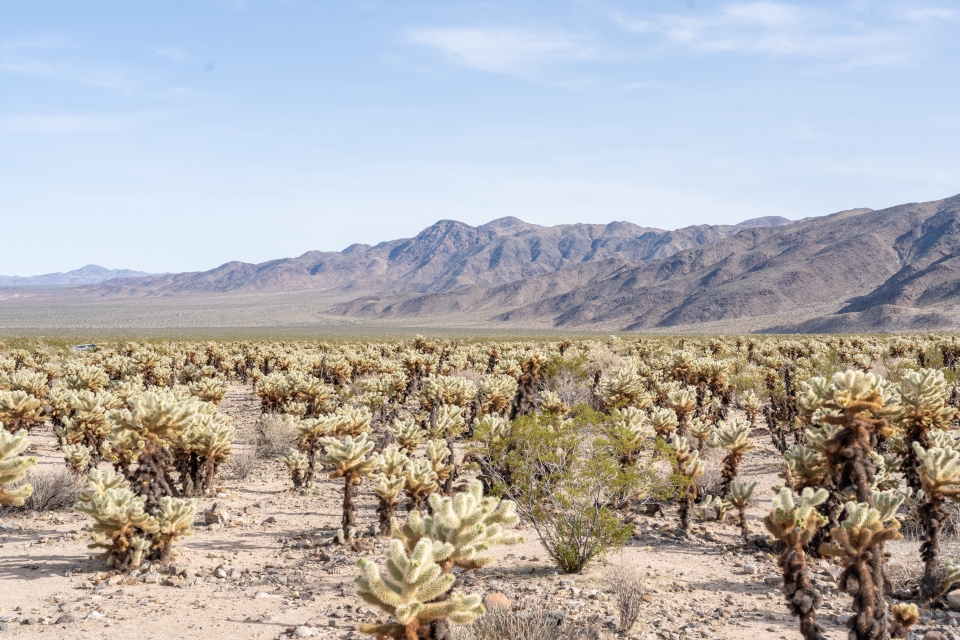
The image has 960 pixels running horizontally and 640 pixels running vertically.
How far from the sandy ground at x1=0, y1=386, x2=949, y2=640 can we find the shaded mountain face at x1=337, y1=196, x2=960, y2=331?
83.0 metres

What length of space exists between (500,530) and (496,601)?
3.09m

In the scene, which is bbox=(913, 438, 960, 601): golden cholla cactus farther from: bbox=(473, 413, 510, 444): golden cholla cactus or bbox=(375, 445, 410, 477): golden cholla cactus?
bbox=(375, 445, 410, 477): golden cholla cactus

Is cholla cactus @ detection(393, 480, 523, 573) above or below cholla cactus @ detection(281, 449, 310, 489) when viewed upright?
above

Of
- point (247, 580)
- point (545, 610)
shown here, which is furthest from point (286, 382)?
point (545, 610)

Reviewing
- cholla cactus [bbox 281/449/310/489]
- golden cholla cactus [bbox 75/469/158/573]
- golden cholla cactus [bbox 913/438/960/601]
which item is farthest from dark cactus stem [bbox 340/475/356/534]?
golden cholla cactus [bbox 913/438/960/601]

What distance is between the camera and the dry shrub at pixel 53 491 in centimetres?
1161

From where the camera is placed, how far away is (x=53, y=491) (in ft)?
39.1

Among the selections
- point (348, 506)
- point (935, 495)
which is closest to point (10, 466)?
point (348, 506)

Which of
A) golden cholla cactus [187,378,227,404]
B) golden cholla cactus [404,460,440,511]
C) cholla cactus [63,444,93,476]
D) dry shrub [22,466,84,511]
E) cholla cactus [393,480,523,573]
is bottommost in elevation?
dry shrub [22,466,84,511]

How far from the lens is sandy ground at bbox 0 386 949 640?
286 inches

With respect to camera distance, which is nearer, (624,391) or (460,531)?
(460,531)

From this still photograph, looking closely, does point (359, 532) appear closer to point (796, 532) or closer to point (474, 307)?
point (796, 532)

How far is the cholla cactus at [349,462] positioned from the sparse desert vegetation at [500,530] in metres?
0.04

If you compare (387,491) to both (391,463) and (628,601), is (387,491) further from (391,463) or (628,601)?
(628,601)
